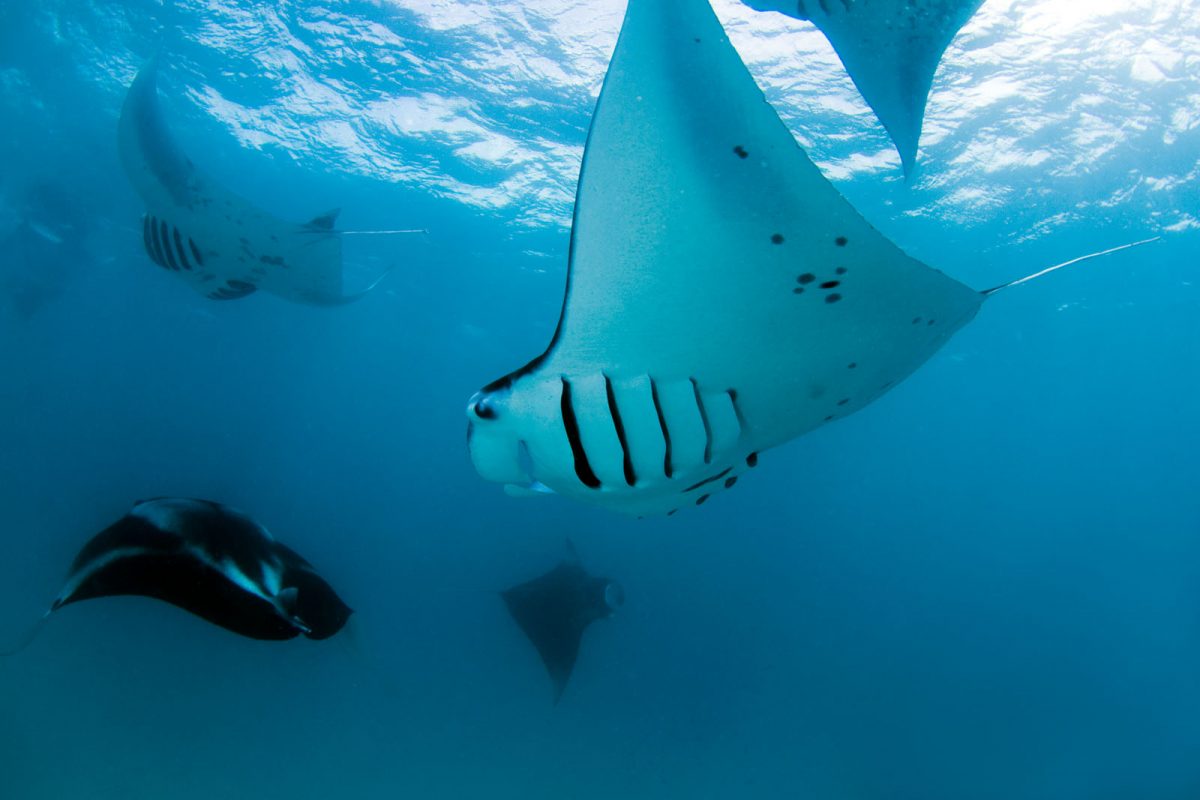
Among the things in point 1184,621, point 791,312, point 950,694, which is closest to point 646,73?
point 791,312

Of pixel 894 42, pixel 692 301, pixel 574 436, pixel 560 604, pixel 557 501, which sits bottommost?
pixel 557 501

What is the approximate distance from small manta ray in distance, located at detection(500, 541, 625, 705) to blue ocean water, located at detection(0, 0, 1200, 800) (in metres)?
5.94

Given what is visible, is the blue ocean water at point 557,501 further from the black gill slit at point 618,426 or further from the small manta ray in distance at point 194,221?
the small manta ray in distance at point 194,221

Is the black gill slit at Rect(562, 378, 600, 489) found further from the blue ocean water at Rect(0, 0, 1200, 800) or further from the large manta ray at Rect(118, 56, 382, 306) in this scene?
the large manta ray at Rect(118, 56, 382, 306)

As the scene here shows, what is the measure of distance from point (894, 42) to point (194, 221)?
605 cm

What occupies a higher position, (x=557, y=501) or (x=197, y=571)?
(x=197, y=571)

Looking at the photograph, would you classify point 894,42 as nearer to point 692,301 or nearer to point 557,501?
point 692,301

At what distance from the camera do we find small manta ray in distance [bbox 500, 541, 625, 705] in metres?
10.4

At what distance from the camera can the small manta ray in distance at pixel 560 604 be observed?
1040 centimetres

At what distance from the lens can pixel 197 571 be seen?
2934 mm

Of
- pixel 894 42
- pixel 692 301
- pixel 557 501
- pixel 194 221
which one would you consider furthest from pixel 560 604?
pixel 557 501

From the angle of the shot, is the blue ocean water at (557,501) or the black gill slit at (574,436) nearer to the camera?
the black gill slit at (574,436)

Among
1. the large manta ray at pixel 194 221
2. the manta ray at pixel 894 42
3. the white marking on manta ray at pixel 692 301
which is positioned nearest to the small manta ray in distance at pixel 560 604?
the large manta ray at pixel 194 221

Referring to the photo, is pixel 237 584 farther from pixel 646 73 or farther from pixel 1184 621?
pixel 1184 621
